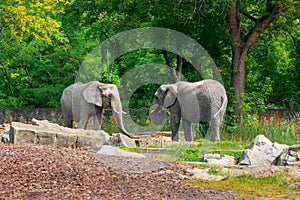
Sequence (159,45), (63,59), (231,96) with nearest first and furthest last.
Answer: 1. (231,96)
2. (159,45)
3. (63,59)

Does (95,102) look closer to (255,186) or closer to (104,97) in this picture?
(104,97)

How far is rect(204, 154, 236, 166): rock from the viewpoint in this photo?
32.2 feet

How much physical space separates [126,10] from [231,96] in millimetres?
5132

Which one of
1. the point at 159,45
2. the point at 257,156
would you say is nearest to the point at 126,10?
the point at 159,45

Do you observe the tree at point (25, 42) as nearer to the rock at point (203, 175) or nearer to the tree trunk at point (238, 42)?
the tree trunk at point (238, 42)

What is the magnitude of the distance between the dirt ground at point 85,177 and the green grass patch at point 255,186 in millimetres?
251

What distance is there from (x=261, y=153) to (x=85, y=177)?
3795 mm

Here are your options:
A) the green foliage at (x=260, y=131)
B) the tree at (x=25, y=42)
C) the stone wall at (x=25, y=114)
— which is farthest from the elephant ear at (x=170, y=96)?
the stone wall at (x=25, y=114)

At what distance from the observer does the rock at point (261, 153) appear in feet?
31.9

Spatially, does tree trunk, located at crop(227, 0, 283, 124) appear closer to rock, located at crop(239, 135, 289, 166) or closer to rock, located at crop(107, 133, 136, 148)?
rock, located at crop(107, 133, 136, 148)

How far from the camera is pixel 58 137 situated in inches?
447

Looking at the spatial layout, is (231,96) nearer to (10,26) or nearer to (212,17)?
(212,17)

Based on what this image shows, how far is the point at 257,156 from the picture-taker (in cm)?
987

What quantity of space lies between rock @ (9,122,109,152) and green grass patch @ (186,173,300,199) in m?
4.08
